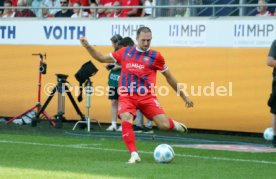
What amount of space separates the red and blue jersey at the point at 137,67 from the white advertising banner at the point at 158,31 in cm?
574

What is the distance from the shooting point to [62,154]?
14945mm

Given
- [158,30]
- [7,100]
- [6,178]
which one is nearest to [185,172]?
[6,178]

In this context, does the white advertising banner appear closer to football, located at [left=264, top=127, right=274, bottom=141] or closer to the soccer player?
football, located at [left=264, top=127, right=274, bottom=141]

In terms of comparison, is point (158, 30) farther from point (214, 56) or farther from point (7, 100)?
point (7, 100)

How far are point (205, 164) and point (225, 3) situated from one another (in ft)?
25.1

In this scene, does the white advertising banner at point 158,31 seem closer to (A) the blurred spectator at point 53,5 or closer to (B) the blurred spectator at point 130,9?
(B) the blurred spectator at point 130,9

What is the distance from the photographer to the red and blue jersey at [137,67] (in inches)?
554

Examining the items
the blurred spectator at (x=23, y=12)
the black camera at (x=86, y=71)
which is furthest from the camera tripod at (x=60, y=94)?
the blurred spectator at (x=23, y=12)

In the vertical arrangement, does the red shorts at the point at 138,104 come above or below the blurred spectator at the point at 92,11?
below

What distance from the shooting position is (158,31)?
2130 centimetres

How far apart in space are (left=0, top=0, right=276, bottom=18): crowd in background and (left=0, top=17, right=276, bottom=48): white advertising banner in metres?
0.24

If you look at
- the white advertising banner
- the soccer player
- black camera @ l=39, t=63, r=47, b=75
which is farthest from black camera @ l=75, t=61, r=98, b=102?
the soccer player

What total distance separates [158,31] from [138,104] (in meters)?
7.40

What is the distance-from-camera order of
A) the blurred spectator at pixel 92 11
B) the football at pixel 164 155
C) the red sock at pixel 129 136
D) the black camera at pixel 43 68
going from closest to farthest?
the football at pixel 164 155
the red sock at pixel 129 136
the black camera at pixel 43 68
the blurred spectator at pixel 92 11
